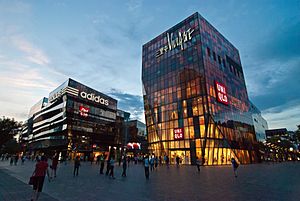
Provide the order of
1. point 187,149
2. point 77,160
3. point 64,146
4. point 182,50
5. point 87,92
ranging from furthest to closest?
point 87,92, point 64,146, point 182,50, point 187,149, point 77,160

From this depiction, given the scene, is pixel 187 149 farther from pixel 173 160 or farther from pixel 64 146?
pixel 64 146

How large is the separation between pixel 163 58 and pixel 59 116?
43035 millimetres

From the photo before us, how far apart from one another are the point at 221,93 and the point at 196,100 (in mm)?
7413

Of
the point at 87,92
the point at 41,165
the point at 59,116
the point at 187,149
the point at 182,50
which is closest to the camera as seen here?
the point at 41,165

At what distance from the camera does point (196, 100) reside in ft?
135

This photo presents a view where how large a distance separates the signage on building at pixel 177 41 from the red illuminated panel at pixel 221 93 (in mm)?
13600

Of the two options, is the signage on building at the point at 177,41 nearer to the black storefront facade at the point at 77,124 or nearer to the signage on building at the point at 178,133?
the signage on building at the point at 178,133

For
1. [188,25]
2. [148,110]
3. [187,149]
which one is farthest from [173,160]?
[188,25]

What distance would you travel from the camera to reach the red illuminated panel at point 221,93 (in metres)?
42.8

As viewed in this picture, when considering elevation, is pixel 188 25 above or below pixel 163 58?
above

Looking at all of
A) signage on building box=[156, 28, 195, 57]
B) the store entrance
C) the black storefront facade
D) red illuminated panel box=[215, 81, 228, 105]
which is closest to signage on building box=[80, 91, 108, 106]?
the black storefront facade

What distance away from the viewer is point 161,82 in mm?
50000

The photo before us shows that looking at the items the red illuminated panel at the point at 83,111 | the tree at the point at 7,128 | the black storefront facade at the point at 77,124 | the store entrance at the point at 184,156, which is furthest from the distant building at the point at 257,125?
the tree at the point at 7,128

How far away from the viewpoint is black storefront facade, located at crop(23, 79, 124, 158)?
208 feet
